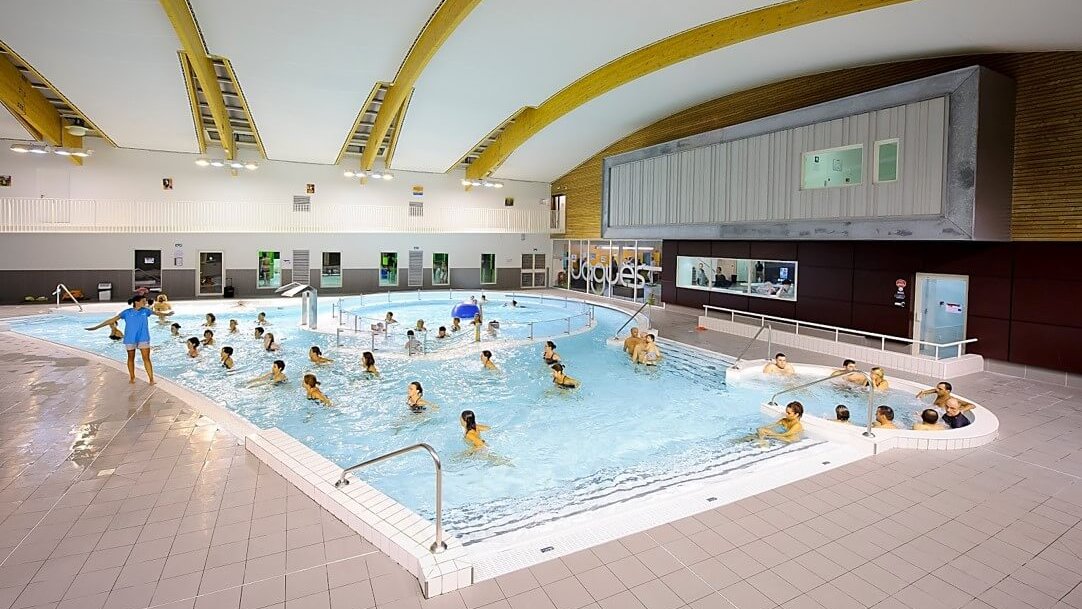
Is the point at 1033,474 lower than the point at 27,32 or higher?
lower

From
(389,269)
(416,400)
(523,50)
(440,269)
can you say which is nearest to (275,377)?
(416,400)

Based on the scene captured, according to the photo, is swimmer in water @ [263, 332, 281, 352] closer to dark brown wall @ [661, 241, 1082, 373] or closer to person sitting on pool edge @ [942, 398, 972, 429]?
person sitting on pool edge @ [942, 398, 972, 429]

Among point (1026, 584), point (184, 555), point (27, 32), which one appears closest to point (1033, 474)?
point (1026, 584)

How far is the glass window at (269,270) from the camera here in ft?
71.2

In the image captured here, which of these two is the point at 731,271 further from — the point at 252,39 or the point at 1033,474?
the point at 252,39

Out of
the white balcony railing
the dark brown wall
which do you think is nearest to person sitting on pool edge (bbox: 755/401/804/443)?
the dark brown wall

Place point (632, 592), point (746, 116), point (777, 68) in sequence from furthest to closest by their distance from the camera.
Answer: point (746, 116) → point (777, 68) → point (632, 592)

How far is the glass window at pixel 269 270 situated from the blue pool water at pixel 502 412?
291 inches

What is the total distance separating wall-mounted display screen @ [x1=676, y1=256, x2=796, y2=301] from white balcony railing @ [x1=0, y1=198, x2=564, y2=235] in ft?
26.3

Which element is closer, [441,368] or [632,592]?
[632,592]

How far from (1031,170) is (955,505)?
796 cm

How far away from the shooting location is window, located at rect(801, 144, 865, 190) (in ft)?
37.7

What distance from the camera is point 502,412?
28.4 ft

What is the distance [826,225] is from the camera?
12070 millimetres
